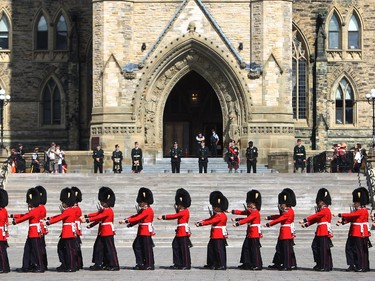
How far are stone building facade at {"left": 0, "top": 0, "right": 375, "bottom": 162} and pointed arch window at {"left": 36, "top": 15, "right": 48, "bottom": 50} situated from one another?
9cm

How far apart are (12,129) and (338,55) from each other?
15386 mm

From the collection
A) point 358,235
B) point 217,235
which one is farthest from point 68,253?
point 358,235

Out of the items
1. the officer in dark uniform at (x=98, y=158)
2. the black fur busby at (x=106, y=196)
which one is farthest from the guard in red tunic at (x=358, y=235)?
the officer in dark uniform at (x=98, y=158)

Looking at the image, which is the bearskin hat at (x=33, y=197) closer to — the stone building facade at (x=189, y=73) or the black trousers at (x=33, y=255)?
the black trousers at (x=33, y=255)

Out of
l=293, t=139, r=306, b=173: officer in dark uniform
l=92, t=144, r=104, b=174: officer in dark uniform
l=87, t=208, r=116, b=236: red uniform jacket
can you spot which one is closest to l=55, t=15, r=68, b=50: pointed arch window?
l=92, t=144, r=104, b=174: officer in dark uniform

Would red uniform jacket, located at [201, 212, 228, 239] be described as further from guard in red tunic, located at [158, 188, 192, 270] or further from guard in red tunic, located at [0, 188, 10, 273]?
guard in red tunic, located at [0, 188, 10, 273]

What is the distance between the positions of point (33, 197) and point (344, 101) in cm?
3289

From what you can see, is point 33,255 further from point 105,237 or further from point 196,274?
point 196,274

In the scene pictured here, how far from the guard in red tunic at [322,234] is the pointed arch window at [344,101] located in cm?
3111

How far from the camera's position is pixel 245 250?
86.7ft

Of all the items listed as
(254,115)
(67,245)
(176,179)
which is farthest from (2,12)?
(67,245)

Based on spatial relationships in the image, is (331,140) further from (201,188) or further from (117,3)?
(201,188)

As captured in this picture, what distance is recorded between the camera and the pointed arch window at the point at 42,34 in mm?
58250

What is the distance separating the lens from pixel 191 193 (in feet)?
129
